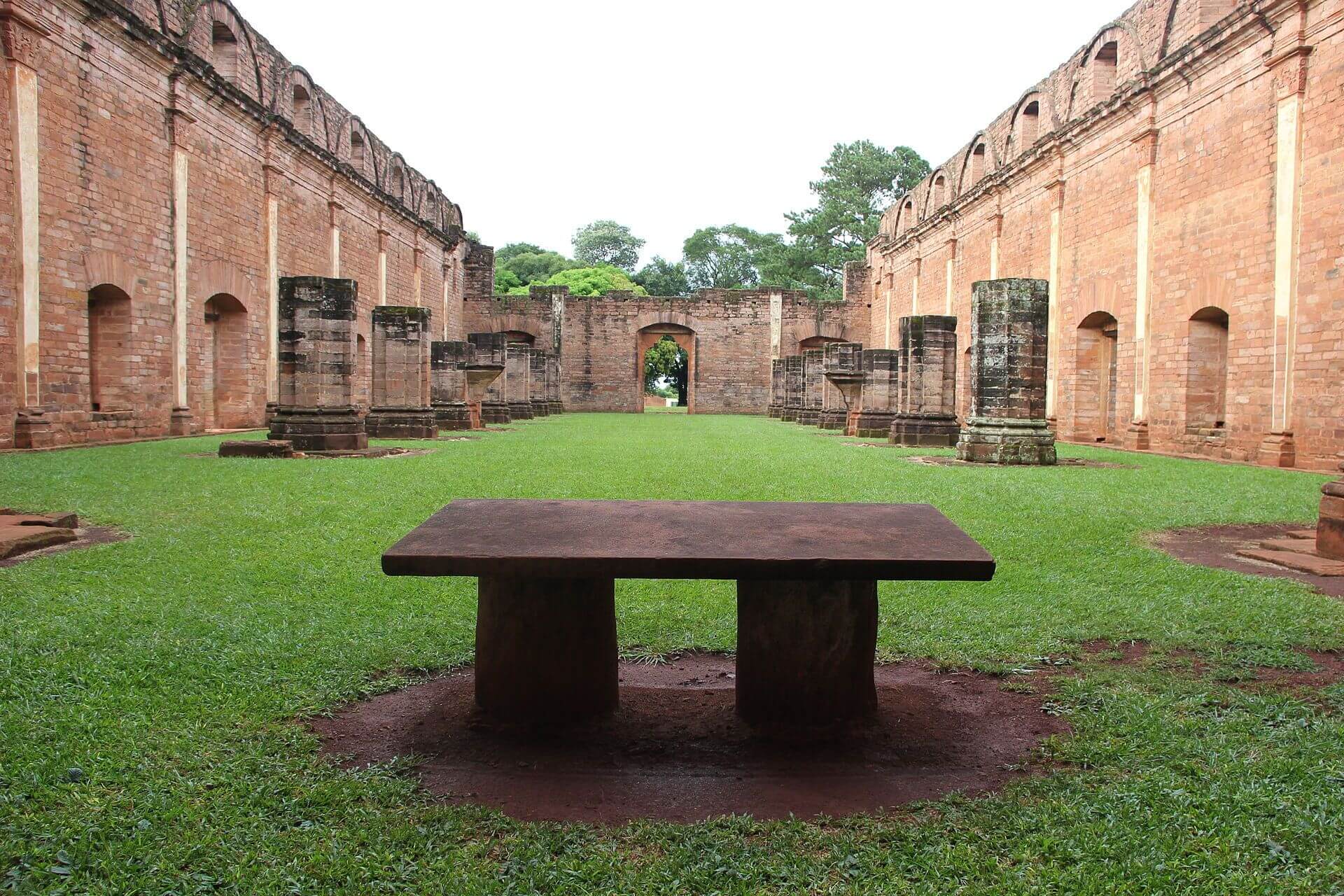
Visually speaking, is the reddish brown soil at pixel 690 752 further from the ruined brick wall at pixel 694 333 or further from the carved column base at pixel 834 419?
the ruined brick wall at pixel 694 333

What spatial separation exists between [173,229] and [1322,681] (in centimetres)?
1623

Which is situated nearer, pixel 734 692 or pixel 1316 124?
pixel 734 692

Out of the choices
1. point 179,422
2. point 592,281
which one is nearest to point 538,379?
point 179,422

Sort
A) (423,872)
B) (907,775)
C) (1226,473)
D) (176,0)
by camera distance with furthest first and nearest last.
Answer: (176,0)
(1226,473)
(907,775)
(423,872)

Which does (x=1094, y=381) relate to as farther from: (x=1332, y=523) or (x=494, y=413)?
(x=1332, y=523)

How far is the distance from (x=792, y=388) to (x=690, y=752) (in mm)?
26968

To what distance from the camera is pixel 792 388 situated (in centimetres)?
2931

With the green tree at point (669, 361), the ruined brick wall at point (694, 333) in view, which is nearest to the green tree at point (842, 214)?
the green tree at point (669, 361)

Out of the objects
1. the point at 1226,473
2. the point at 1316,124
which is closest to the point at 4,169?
the point at 1226,473

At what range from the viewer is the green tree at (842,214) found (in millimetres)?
48844

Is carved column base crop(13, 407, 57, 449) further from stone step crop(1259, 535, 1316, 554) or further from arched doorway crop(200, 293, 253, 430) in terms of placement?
stone step crop(1259, 535, 1316, 554)

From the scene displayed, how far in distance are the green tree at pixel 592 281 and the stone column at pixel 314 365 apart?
35579 millimetres

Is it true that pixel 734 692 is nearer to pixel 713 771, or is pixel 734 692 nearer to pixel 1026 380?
pixel 713 771

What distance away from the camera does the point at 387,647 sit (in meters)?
3.64
